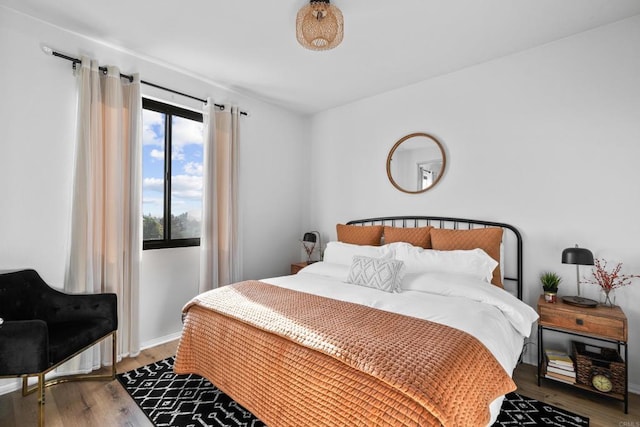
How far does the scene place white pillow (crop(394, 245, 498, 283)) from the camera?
249 cm

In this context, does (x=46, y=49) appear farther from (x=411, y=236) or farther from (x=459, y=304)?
(x=459, y=304)

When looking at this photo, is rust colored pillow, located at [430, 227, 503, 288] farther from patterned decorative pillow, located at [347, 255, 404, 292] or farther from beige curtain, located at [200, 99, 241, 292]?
beige curtain, located at [200, 99, 241, 292]

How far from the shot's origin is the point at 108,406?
2072 mm

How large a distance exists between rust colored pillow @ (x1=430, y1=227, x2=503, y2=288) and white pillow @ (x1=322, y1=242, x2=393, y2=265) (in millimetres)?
471

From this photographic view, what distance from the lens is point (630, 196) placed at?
90.0 inches

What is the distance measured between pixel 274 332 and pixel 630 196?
8.79 feet

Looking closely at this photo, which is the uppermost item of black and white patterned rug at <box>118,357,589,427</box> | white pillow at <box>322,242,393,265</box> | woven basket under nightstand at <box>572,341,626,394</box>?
white pillow at <box>322,242,393,265</box>

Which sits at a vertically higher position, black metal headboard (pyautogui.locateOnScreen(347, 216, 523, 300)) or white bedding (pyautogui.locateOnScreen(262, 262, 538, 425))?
black metal headboard (pyautogui.locateOnScreen(347, 216, 523, 300))

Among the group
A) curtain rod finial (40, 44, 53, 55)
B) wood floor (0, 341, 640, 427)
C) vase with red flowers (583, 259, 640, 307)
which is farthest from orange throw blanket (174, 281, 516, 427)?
curtain rod finial (40, 44, 53, 55)

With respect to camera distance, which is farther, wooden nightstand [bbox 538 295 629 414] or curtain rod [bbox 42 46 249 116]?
curtain rod [bbox 42 46 249 116]

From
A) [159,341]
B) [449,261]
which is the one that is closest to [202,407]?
[159,341]

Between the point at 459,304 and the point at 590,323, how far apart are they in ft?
3.08

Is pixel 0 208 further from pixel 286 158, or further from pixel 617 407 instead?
pixel 617 407

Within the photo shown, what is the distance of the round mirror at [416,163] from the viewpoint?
3.26 metres
